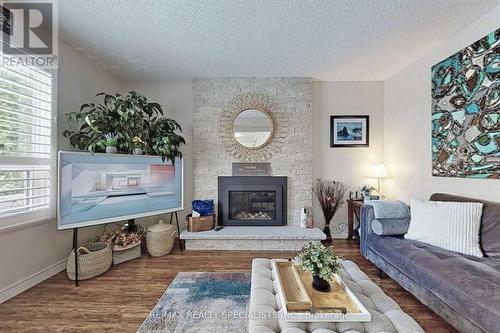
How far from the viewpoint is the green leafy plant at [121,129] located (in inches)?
104

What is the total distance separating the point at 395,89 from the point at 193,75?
302cm

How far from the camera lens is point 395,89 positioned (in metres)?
3.53

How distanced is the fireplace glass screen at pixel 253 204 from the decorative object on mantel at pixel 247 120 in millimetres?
536

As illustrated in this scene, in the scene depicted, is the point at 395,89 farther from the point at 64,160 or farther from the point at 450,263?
the point at 64,160

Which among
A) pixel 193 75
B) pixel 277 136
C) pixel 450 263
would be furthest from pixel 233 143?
pixel 450 263

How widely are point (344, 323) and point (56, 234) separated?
2842 mm

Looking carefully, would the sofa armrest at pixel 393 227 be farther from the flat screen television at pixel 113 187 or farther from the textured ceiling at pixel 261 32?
the flat screen television at pixel 113 187

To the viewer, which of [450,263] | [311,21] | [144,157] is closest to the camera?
[450,263]

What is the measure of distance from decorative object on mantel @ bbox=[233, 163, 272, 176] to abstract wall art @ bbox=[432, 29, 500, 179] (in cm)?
209

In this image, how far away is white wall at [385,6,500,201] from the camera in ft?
7.34

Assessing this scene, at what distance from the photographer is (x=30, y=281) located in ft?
7.29

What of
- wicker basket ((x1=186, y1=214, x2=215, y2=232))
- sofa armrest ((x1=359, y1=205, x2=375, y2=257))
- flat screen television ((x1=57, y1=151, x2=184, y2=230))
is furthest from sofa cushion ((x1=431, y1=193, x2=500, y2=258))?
flat screen television ((x1=57, y1=151, x2=184, y2=230))

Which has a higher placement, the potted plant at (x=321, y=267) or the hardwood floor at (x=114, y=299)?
the potted plant at (x=321, y=267)

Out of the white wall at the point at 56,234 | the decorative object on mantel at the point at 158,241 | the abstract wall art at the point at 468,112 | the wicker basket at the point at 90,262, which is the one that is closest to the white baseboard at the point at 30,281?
the white wall at the point at 56,234
